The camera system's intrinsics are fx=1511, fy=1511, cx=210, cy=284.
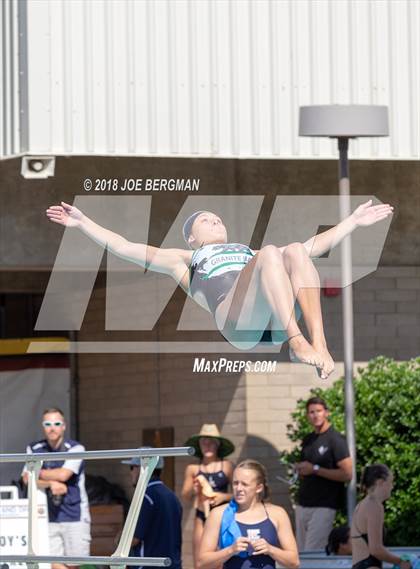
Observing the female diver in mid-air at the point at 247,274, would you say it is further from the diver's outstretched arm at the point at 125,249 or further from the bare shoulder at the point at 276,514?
the bare shoulder at the point at 276,514

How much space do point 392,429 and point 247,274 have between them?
22.8 ft

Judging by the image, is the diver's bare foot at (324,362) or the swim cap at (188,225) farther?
the swim cap at (188,225)

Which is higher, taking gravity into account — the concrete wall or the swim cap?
the concrete wall

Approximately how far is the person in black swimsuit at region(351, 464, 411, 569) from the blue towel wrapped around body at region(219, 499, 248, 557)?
123cm

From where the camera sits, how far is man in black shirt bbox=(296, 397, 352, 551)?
A: 1138cm

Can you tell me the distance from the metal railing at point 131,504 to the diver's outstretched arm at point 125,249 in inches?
29.2

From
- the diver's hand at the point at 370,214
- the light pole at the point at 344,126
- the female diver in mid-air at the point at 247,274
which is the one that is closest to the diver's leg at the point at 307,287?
the female diver in mid-air at the point at 247,274

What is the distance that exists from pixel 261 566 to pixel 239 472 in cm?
55

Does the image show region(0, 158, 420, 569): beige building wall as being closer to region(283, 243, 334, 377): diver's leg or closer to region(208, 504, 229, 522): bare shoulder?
region(208, 504, 229, 522): bare shoulder

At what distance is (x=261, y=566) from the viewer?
8625 mm

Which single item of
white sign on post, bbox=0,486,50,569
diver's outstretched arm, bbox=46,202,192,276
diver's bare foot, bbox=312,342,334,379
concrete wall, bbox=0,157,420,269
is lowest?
white sign on post, bbox=0,486,50,569

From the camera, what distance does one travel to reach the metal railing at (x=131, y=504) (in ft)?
20.3

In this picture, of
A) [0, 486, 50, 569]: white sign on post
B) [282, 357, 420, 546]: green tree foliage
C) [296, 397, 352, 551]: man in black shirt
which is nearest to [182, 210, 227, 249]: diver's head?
[0, 486, 50, 569]: white sign on post

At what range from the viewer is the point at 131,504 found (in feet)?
22.4
